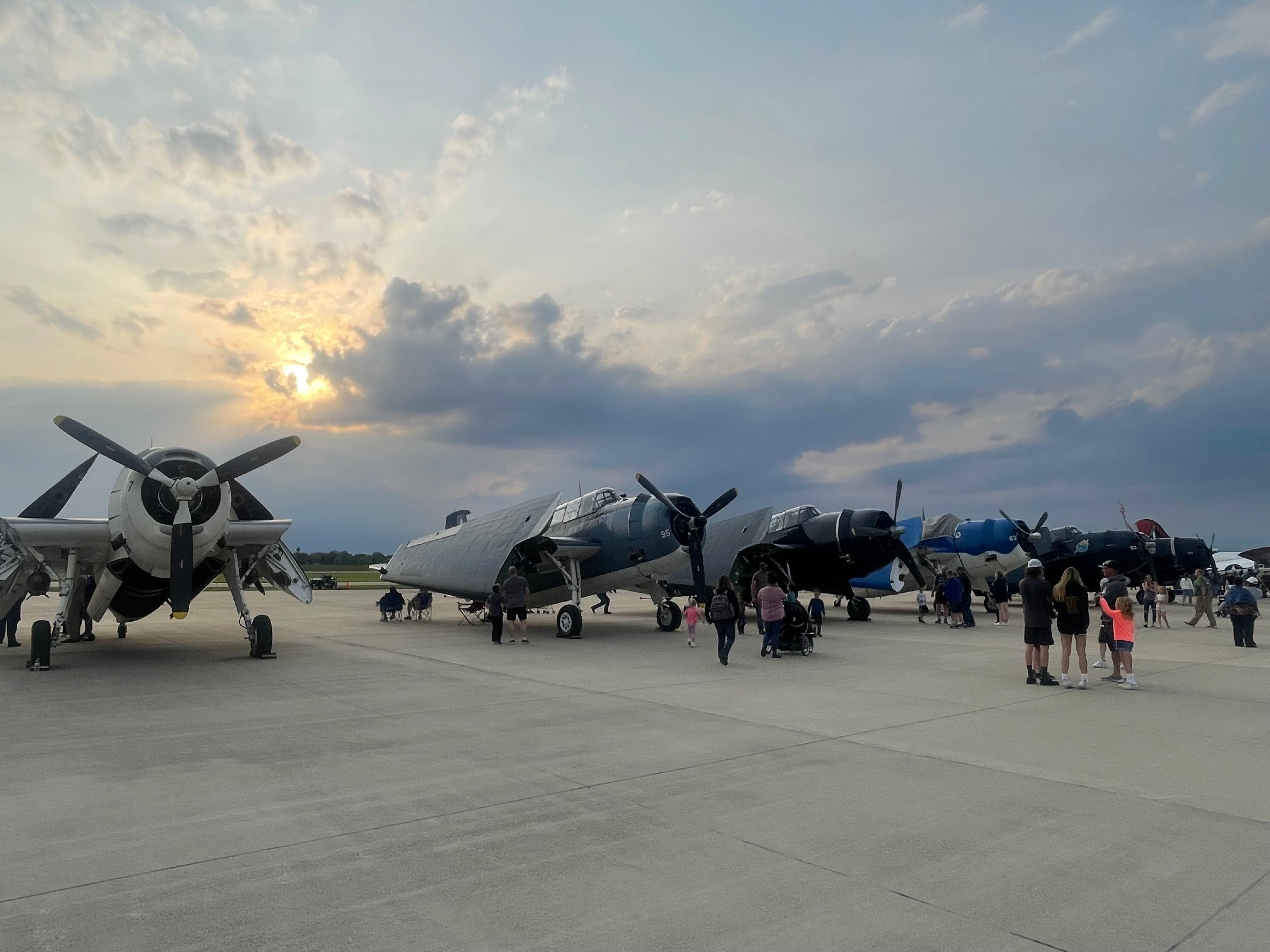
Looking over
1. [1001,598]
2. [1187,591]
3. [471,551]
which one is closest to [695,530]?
[471,551]

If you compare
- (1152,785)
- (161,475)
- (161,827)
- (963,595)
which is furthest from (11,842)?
(963,595)

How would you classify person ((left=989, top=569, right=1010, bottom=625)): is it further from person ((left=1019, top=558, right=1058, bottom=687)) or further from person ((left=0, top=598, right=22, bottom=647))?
person ((left=0, top=598, right=22, bottom=647))

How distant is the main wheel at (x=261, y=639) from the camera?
13758 millimetres

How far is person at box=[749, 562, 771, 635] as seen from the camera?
1505 cm

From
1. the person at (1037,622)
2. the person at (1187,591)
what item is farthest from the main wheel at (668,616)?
the person at (1187,591)

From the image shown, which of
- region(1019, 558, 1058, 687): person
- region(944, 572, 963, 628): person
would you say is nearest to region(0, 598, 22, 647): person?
region(1019, 558, 1058, 687): person

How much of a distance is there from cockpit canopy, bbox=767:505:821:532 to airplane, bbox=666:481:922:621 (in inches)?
0.7

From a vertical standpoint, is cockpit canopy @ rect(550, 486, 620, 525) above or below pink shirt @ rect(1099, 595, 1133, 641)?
above

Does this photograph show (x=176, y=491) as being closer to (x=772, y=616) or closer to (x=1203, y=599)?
(x=772, y=616)

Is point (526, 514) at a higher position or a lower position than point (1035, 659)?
higher

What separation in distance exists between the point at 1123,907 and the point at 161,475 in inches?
542

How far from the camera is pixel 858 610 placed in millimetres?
24625

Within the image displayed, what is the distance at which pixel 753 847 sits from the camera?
453 centimetres

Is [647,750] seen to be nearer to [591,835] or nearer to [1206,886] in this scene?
[591,835]
